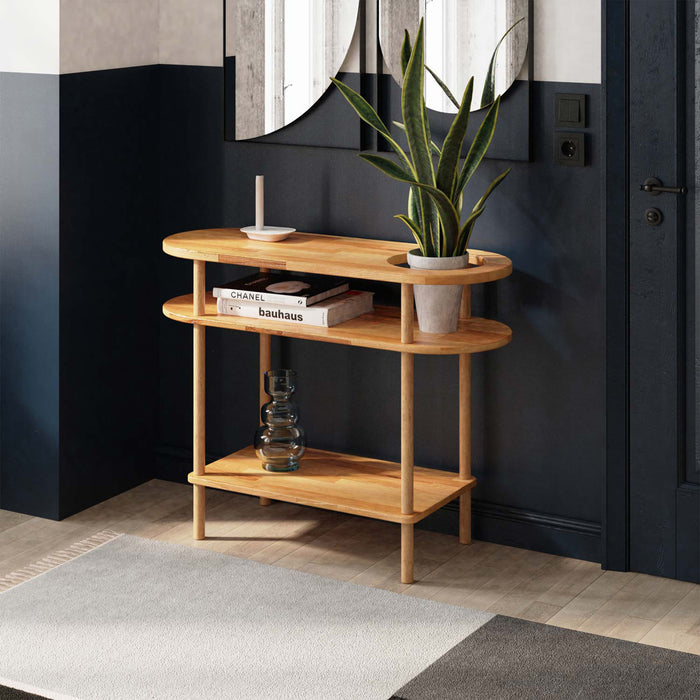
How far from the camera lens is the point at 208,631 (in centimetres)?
316

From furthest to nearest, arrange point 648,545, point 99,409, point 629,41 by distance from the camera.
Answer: point 99,409 → point 648,545 → point 629,41

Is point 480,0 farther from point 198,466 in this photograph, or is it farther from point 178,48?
point 198,466

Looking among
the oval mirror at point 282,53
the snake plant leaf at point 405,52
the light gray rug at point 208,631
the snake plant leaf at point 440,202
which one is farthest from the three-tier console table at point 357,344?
the snake plant leaf at point 405,52

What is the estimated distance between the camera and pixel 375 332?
343cm

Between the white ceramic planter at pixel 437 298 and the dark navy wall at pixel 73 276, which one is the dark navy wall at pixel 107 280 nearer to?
the dark navy wall at pixel 73 276

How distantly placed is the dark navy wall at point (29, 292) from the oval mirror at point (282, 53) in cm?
55

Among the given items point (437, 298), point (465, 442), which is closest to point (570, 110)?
point (437, 298)

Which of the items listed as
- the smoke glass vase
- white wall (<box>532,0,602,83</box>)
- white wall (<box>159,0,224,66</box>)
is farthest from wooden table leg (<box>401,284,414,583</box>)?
white wall (<box>159,0,224,66</box>)

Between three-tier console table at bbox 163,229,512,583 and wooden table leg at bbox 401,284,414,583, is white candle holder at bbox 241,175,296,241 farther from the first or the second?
wooden table leg at bbox 401,284,414,583

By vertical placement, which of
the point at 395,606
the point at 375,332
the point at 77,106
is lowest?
the point at 395,606

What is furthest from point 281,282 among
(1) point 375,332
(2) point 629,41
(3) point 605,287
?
(2) point 629,41

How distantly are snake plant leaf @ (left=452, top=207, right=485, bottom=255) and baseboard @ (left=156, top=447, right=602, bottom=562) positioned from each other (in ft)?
2.71

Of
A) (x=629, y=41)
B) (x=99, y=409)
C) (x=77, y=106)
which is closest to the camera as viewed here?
(x=629, y=41)

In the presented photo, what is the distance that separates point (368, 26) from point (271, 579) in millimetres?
1573
